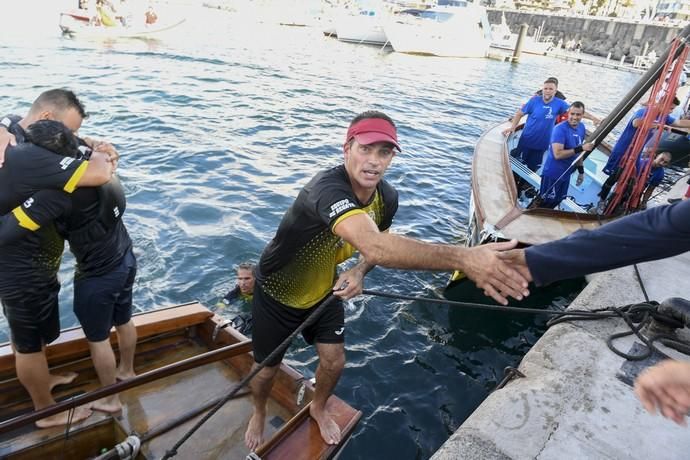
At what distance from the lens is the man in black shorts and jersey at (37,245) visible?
281cm

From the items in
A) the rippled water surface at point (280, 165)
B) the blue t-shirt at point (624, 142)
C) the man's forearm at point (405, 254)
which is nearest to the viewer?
the man's forearm at point (405, 254)

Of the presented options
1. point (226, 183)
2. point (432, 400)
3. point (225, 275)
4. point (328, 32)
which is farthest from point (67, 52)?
point (328, 32)

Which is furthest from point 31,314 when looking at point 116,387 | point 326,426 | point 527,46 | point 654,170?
point 527,46

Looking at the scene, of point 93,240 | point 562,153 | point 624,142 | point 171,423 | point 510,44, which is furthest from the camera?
point 510,44

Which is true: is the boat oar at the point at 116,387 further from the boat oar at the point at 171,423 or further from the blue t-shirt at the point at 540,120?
the blue t-shirt at the point at 540,120

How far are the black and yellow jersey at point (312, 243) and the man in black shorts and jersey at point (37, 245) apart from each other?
135 centimetres

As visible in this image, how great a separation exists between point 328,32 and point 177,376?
46.3 m

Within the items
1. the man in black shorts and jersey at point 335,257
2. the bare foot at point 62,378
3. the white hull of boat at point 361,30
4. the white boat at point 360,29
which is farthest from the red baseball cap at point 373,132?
the white hull of boat at point 361,30

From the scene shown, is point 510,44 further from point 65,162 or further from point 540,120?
point 65,162

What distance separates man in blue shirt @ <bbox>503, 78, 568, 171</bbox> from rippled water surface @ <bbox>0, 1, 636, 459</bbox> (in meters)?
1.96

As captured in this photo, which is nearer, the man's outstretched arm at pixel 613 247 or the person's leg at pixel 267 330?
the man's outstretched arm at pixel 613 247

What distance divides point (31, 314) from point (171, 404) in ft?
4.73

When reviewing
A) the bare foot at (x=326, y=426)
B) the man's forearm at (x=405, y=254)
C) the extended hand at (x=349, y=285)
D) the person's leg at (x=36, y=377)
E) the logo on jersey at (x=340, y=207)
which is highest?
the logo on jersey at (x=340, y=207)

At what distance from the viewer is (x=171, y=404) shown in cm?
389
